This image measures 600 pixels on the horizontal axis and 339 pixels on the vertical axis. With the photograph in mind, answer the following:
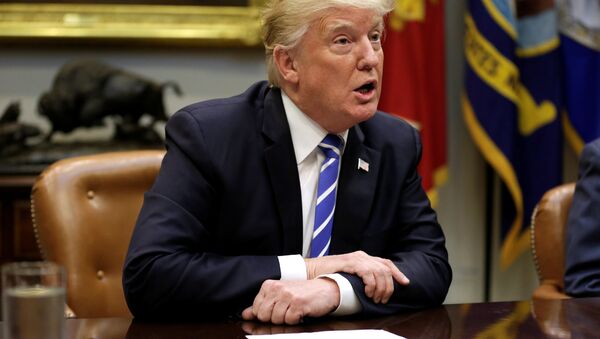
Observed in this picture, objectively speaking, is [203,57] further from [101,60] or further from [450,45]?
[450,45]

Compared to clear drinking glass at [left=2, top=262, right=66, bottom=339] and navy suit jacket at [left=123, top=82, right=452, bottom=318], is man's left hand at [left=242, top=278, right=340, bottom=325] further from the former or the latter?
clear drinking glass at [left=2, top=262, right=66, bottom=339]

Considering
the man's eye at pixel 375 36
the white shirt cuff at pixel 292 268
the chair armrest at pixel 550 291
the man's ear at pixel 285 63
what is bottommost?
the chair armrest at pixel 550 291

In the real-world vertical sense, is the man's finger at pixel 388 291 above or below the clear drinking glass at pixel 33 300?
below

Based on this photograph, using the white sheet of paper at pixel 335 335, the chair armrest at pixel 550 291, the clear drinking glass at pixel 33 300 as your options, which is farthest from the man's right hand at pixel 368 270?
the clear drinking glass at pixel 33 300

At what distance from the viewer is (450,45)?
A: 4738 mm

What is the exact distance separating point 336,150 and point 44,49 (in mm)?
2460

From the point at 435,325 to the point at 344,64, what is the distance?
2.29ft

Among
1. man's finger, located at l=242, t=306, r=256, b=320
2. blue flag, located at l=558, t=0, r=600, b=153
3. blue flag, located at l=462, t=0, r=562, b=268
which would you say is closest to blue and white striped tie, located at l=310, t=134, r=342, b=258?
man's finger, located at l=242, t=306, r=256, b=320

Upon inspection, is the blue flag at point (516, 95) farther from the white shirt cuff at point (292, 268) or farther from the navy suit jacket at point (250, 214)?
the white shirt cuff at point (292, 268)

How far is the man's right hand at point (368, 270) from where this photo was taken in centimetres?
200

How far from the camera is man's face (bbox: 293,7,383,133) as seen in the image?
2223 mm

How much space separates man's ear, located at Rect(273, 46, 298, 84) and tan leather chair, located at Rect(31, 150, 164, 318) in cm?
51

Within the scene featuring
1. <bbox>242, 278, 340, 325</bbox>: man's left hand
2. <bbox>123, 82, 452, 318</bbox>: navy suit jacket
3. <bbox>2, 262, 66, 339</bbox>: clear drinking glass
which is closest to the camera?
<bbox>2, 262, 66, 339</bbox>: clear drinking glass

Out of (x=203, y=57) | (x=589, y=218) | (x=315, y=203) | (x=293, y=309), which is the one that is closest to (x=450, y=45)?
(x=203, y=57)
